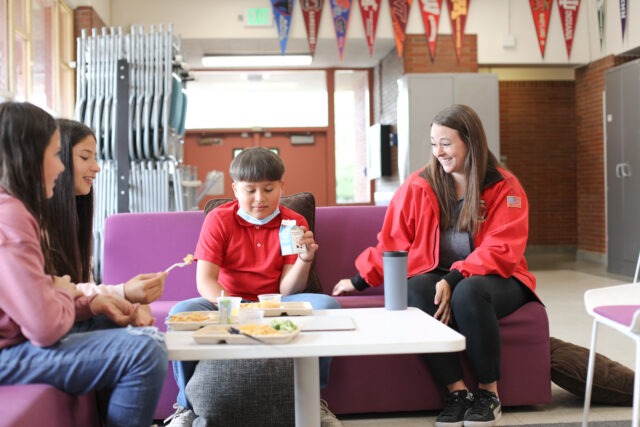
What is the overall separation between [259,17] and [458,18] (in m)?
2.45

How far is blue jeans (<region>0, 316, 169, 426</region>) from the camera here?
1.50 metres

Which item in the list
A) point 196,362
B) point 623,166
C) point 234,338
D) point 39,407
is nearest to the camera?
point 39,407

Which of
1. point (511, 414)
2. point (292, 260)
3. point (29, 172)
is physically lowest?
point (511, 414)

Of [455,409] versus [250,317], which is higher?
[250,317]

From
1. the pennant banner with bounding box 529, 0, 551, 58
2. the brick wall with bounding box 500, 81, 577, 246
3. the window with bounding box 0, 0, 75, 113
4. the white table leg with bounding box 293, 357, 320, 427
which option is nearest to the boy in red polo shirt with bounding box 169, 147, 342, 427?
the white table leg with bounding box 293, 357, 320, 427

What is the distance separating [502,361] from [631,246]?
5544 millimetres

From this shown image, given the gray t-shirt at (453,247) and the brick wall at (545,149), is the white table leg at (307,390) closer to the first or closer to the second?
the gray t-shirt at (453,247)

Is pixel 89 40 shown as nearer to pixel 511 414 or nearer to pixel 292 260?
pixel 292 260

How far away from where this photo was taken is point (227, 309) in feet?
5.85

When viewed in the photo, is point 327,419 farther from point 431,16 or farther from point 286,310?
point 431,16

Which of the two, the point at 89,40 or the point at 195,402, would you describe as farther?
the point at 89,40

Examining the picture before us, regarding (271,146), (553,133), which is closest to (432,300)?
(271,146)

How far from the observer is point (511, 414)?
2748 millimetres

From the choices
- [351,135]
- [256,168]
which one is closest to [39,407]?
[256,168]
